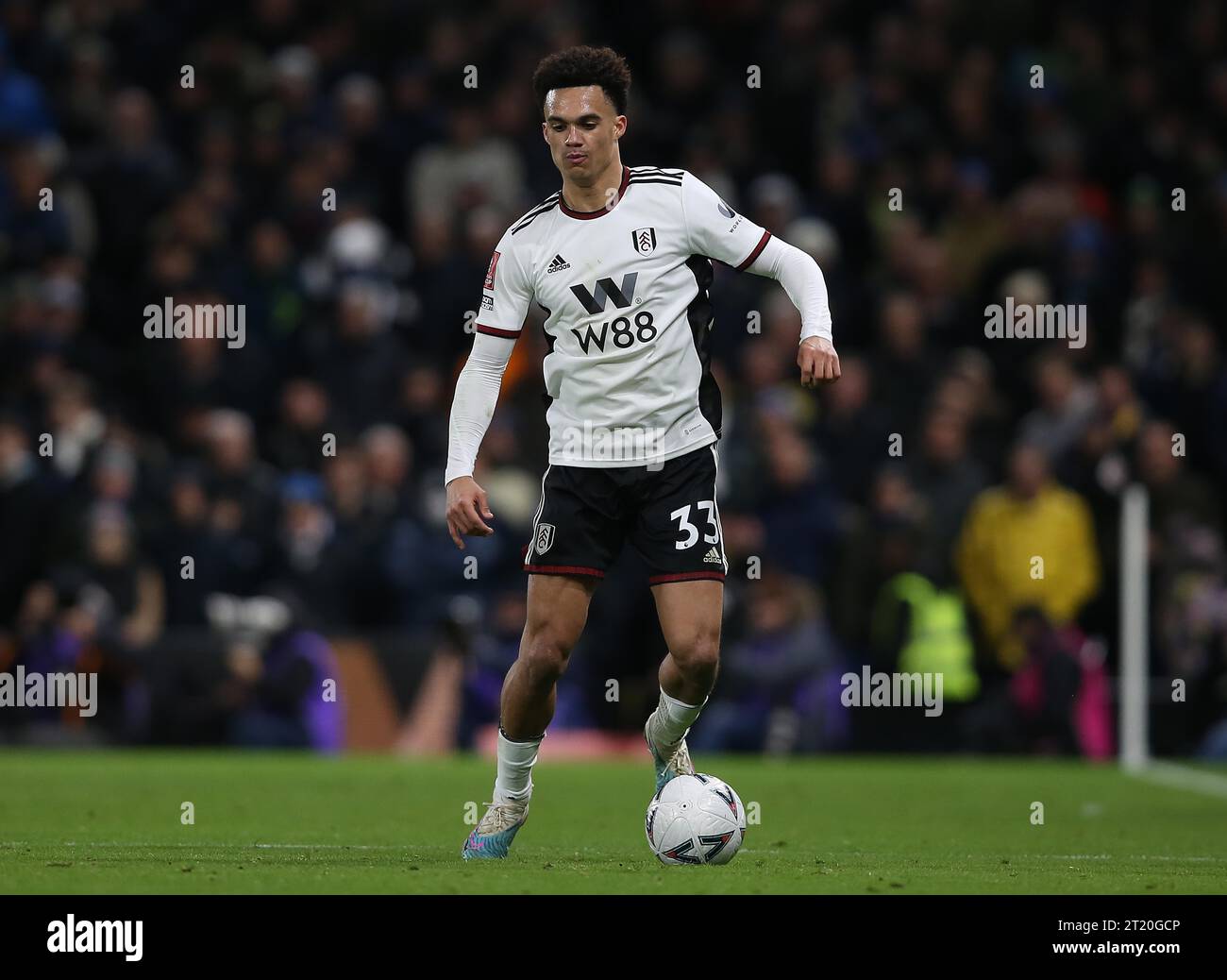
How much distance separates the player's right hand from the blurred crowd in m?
7.30

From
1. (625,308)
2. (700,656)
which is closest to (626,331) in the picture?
(625,308)

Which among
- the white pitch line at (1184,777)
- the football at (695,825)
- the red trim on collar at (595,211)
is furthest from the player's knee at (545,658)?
the white pitch line at (1184,777)

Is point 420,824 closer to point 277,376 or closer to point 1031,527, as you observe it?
point 1031,527

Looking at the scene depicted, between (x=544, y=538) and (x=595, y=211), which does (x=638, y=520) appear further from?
(x=595, y=211)

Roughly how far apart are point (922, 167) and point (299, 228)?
17.5 ft

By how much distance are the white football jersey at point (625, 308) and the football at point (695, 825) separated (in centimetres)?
122

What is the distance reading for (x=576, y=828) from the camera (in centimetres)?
960

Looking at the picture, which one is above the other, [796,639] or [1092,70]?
[1092,70]

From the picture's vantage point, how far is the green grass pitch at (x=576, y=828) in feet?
22.8

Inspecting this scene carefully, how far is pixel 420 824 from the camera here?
31.5ft

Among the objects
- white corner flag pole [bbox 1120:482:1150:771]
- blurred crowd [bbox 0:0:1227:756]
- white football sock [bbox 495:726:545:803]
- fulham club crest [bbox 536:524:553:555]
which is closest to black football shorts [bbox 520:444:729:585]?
fulham club crest [bbox 536:524:553:555]

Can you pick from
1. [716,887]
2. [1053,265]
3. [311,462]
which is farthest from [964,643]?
[716,887]

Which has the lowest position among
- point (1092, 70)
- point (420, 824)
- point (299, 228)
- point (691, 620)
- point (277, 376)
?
point (420, 824)

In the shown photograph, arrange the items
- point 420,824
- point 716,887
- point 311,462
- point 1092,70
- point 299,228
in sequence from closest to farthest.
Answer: point 716,887, point 420,824, point 311,462, point 299,228, point 1092,70
